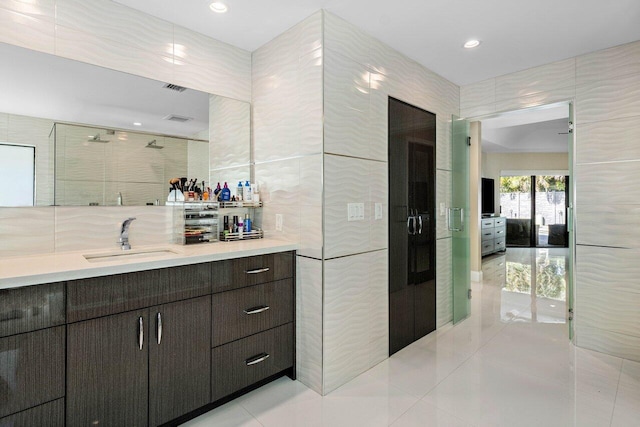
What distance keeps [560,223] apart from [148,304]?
10.6 meters

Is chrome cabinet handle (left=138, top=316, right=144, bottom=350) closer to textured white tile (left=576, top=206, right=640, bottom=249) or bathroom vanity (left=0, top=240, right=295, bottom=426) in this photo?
bathroom vanity (left=0, top=240, right=295, bottom=426)

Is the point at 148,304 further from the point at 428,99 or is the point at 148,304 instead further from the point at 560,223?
the point at 560,223

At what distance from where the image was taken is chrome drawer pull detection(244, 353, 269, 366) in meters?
2.08

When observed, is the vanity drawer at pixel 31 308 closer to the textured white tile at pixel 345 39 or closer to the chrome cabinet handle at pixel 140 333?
the chrome cabinet handle at pixel 140 333

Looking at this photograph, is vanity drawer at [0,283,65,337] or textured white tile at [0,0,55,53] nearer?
vanity drawer at [0,283,65,337]

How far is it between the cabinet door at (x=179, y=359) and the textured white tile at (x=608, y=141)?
329 cm

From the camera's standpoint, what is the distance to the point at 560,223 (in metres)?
9.13

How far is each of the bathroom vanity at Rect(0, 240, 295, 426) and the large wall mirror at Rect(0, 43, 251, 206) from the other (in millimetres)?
485

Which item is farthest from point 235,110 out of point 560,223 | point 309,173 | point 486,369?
point 560,223

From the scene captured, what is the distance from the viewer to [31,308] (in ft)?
4.51

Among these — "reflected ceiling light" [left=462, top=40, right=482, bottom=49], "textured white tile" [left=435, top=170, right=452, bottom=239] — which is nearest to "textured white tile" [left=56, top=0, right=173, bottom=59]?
"reflected ceiling light" [left=462, top=40, right=482, bottom=49]

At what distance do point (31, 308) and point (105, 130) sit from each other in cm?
124

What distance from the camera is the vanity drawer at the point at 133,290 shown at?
148cm

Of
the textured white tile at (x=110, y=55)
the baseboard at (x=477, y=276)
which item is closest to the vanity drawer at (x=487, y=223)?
the baseboard at (x=477, y=276)
